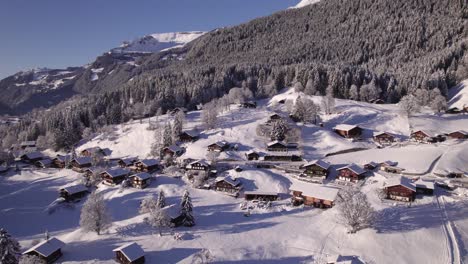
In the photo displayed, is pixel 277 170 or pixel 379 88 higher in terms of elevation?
pixel 379 88

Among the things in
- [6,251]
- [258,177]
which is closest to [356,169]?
[258,177]

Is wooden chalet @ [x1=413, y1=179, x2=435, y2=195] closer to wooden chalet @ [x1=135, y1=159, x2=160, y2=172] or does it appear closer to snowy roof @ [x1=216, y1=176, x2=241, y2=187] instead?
snowy roof @ [x1=216, y1=176, x2=241, y2=187]

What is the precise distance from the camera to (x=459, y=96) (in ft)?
405

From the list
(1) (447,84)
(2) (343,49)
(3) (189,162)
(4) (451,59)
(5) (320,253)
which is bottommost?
(5) (320,253)

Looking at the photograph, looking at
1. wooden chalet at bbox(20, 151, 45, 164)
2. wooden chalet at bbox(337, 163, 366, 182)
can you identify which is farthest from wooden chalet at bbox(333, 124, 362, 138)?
wooden chalet at bbox(20, 151, 45, 164)

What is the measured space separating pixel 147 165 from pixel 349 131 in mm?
54578

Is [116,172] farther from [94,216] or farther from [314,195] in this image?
[314,195]

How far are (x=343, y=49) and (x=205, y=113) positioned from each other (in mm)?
123082

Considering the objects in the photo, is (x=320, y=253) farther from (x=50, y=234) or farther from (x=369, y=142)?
(x=369, y=142)

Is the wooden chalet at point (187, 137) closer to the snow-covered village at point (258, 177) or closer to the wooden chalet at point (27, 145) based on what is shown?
the snow-covered village at point (258, 177)

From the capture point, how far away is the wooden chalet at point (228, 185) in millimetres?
68562

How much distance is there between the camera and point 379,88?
5330 inches

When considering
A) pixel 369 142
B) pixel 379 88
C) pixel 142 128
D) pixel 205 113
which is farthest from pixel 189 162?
pixel 379 88

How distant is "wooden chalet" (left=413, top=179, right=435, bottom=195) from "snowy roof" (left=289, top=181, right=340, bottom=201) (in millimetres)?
13754
